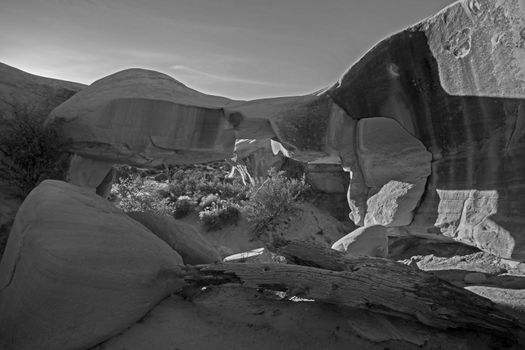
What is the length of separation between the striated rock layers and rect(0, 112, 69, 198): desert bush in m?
0.42

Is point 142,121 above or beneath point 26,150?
above

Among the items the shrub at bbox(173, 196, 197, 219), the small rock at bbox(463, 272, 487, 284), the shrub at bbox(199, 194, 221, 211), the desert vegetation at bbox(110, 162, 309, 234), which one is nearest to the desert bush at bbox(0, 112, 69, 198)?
the desert vegetation at bbox(110, 162, 309, 234)

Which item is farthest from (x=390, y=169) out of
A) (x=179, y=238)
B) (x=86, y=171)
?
(x=86, y=171)

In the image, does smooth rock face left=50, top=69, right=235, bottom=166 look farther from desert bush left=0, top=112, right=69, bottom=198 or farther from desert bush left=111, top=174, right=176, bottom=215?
desert bush left=111, top=174, right=176, bottom=215

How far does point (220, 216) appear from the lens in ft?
53.8

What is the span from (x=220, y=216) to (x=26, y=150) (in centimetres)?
1040

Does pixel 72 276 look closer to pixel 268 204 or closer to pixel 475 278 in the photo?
pixel 475 278

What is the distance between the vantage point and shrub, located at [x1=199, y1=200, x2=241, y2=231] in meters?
16.1

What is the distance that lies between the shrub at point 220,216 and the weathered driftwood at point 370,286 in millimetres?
11729

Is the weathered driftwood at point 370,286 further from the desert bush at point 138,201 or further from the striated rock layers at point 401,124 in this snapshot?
the desert bush at point 138,201

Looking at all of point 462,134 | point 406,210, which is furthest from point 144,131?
point 462,134

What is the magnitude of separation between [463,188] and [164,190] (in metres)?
17.2

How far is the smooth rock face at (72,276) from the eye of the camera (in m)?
3.62

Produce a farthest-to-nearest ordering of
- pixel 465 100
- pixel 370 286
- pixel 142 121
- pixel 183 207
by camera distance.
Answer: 1. pixel 183 207
2. pixel 142 121
3. pixel 465 100
4. pixel 370 286
